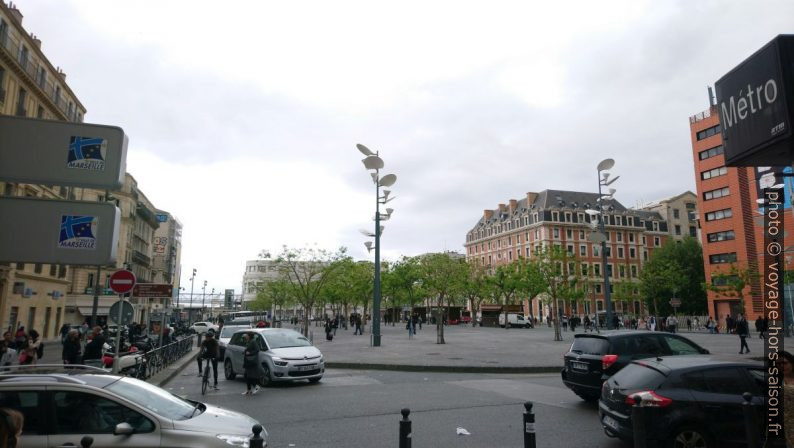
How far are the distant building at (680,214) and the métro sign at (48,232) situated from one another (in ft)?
322

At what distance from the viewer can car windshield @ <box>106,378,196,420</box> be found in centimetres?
527

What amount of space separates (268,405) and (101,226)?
561 centimetres

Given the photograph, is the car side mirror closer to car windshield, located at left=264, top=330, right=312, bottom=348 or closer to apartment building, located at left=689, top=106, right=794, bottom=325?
car windshield, located at left=264, top=330, right=312, bottom=348

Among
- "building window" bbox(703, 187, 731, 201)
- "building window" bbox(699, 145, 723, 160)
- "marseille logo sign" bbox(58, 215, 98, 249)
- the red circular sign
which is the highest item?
"building window" bbox(699, 145, 723, 160)

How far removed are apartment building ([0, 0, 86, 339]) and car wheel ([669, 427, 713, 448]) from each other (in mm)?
26383

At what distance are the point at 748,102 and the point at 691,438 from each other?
4535 mm

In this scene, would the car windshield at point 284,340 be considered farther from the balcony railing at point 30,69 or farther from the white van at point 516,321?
the white van at point 516,321


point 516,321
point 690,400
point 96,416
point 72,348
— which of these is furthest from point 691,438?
point 516,321


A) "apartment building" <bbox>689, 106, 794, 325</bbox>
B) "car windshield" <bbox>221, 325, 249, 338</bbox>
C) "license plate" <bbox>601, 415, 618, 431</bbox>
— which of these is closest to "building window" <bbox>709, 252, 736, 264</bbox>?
"apartment building" <bbox>689, 106, 794, 325</bbox>

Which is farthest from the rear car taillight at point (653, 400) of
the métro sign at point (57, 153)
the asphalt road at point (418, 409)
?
the métro sign at point (57, 153)

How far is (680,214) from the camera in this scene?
3610 inches

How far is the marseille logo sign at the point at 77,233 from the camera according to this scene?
1054 centimetres

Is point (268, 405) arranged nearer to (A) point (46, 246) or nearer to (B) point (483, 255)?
(A) point (46, 246)

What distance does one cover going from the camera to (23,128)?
10.6m
